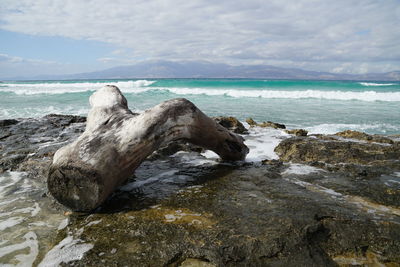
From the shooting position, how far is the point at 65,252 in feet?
6.79

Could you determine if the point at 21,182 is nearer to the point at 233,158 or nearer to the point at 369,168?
the point at 233,158

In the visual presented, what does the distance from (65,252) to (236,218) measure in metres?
1.35

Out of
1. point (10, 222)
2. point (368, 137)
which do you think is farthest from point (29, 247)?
point (368, 137)

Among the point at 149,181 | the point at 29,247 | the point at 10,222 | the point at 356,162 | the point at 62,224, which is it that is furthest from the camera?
the point at 356,162

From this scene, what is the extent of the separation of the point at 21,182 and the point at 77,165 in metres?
1.56

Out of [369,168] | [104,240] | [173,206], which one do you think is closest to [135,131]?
[173,206]

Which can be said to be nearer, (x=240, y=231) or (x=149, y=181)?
(x=240, y=231)

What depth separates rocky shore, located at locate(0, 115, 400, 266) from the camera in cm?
195

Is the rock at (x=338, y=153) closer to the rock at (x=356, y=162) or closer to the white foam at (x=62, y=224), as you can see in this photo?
the rock at (x=356, y=162)

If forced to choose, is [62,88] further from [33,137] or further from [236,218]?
[236,218]

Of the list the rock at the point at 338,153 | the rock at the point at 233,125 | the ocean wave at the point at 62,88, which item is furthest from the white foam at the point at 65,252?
the ocean wave at the point at 62,88

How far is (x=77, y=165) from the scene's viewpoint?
2.64m

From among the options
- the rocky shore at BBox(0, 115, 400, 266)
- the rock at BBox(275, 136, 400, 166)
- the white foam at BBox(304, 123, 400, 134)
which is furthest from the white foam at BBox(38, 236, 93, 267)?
the white foam at BBox(304, 123, 400, 134)

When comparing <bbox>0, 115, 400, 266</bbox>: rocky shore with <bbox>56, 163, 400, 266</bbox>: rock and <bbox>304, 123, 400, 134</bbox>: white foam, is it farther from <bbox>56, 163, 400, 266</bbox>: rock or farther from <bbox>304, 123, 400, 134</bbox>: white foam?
<bbox>304, 123, 400, 134</bbox>: white foam
